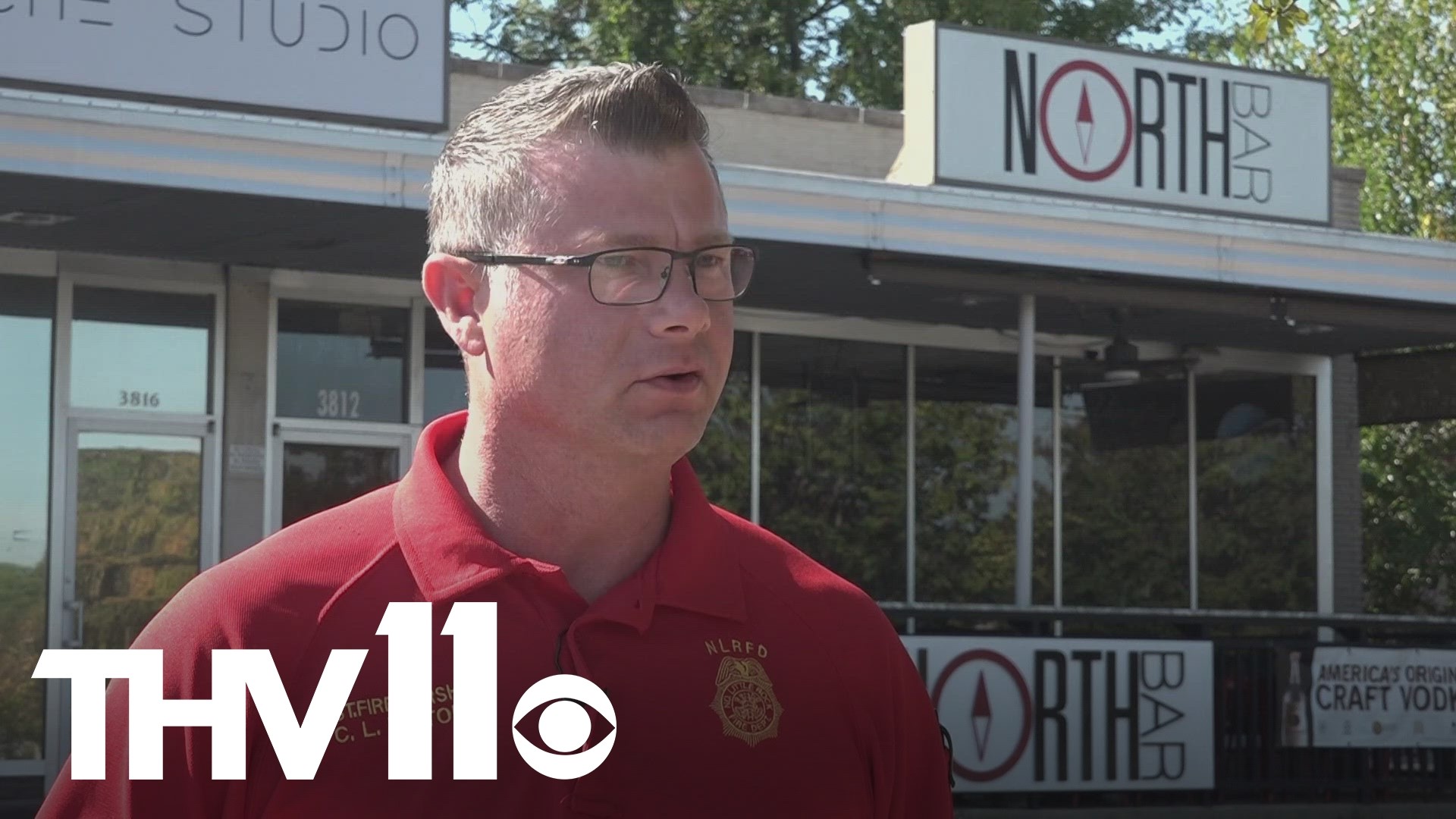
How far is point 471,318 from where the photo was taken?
220 cm

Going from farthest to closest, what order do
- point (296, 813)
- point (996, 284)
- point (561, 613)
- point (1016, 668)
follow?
point (996, 284) → point (1016, 668) → point (561, 613) → point (296, 813)

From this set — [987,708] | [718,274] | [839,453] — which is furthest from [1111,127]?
[718,274]

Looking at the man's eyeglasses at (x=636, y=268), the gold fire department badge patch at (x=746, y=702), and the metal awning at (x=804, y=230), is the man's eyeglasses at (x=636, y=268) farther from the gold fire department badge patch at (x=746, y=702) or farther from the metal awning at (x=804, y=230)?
the metal awning at (x=804, y=230)

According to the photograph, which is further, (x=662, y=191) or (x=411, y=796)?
(x=662, y=191)

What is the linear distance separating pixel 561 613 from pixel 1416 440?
27.6 metres

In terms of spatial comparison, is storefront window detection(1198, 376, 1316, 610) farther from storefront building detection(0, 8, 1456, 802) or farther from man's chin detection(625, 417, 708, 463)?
man's chin detection(625, 417, 708, 463)

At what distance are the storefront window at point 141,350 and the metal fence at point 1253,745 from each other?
479 centimetres

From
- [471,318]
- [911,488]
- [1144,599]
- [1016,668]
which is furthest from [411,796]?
→ [1144,599]

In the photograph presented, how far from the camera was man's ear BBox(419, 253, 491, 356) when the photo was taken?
7.16ft

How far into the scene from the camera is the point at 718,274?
2.18 m

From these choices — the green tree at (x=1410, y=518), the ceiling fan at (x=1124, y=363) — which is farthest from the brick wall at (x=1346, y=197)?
the green tree at (x=1410, y=518)

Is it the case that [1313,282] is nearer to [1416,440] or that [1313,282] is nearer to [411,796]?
[411,796]

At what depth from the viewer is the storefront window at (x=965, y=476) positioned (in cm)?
1623

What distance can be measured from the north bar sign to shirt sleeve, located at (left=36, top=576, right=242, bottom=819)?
1122cm
